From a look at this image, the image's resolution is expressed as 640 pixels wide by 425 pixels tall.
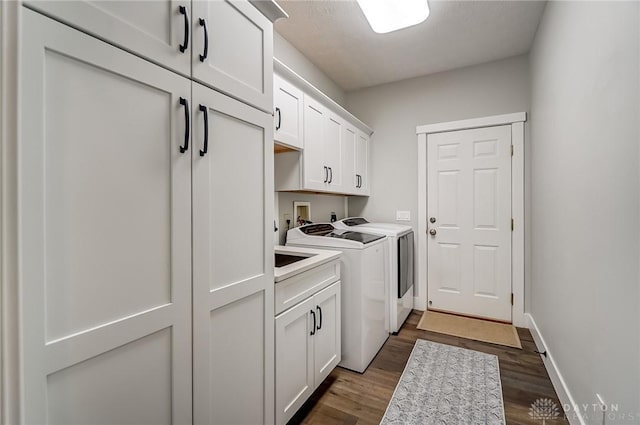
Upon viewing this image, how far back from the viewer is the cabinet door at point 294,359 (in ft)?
4.79

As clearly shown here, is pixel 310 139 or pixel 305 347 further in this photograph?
pixel 310 139

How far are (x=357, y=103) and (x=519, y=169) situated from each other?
1.87 metres

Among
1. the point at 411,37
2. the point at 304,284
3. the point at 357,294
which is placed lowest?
the point at 357,294

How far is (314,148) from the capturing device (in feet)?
7.64

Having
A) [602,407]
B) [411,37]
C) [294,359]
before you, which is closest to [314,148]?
[411,37]

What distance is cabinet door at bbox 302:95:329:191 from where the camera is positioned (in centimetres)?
221

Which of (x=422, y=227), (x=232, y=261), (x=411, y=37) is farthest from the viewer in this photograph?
(x=422, y=227)

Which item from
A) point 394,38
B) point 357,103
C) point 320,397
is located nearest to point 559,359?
point 320,397

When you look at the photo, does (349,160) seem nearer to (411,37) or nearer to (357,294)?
(411,37)

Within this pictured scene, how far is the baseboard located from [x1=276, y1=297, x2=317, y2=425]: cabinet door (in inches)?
53.2

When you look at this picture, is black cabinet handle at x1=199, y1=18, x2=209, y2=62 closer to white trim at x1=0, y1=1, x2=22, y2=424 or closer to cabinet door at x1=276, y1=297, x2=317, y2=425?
white trim at x1=0, y1=1, x2=22, y2=424

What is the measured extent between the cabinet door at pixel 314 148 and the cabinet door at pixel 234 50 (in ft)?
2.81

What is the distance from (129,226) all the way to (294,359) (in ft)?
3.69

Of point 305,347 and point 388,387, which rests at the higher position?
point 305,347
